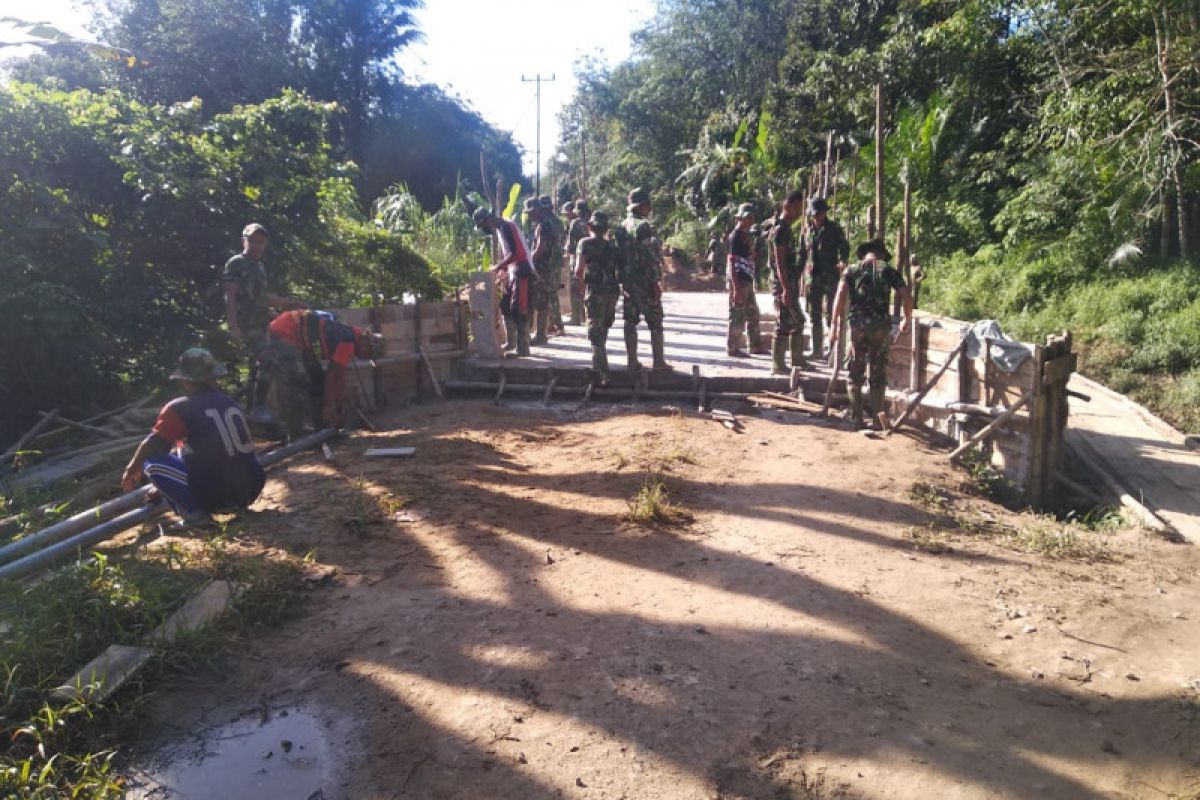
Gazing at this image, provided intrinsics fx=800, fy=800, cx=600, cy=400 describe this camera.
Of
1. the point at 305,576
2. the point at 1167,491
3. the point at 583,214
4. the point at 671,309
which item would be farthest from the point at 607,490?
the point at 671,309

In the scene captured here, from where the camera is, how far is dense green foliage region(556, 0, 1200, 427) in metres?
10.7

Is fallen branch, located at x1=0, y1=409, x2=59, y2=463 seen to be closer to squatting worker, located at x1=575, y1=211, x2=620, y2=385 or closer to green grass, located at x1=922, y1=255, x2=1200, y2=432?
squatting worker, located at x1=575, y1=211, x2=620, y2=385

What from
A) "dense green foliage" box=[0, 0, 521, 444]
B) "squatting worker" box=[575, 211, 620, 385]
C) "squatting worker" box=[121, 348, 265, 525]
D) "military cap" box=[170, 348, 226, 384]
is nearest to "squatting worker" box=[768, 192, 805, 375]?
"squatting worker" box=[575, 211, 620, 385]

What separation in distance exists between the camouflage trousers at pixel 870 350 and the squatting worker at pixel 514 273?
4.05 metres

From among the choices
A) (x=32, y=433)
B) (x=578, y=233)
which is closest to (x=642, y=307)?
(x=578, y=233)

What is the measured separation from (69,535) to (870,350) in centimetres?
618

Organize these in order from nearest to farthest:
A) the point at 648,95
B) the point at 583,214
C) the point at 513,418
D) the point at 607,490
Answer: the point at 607,490, the point at 513,418, the point at 583,214, the point at 648,95

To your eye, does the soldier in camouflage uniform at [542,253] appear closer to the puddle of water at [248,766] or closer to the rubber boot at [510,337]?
the rubber boot at [510,337]

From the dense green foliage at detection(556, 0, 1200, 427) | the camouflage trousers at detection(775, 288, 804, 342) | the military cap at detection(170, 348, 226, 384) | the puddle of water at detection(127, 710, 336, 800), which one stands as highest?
the dense green foliage at detection(556, 0, 1200, 427)

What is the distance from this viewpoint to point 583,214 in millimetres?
12555

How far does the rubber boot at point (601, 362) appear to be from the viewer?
28.4 feet

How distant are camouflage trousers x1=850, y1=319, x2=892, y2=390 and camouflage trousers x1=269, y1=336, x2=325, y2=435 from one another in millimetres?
4916

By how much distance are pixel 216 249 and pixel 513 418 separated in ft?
13.2

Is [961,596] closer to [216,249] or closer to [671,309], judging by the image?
[216,249]
